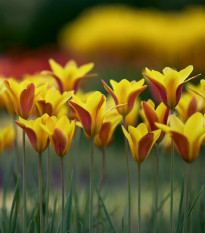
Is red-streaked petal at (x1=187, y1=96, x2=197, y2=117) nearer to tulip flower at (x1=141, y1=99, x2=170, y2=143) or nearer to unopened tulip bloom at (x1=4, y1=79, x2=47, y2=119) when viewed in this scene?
tulip flower at (x1=141, y1=99, x2=170, y2=143)

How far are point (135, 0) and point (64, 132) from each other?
407 inches

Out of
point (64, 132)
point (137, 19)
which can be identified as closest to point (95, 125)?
point (64, 132)

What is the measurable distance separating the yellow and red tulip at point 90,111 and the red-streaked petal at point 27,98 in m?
0.11

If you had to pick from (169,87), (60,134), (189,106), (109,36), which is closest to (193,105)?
(189,106)

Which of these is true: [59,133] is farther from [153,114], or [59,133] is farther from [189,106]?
[189,106]

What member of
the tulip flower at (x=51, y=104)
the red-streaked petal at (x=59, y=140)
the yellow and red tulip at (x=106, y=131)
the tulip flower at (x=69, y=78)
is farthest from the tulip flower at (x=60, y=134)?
the tulip flower at (x=69, y=78)

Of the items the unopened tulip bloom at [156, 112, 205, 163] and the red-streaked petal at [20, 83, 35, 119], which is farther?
the red-streaked petal at [20, 83, 35, 119]

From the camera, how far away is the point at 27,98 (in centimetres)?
127

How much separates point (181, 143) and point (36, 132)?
32cm

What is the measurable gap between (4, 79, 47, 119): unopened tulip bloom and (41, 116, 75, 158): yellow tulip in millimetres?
90

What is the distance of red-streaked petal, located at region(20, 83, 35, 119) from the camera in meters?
1.26

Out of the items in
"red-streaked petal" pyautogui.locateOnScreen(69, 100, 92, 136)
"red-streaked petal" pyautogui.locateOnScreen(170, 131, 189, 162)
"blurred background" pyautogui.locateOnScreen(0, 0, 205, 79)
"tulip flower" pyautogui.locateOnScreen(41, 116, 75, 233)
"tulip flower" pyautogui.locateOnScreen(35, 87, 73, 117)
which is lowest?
"red-streaked petal" pyautogui.locateOnScreen(170, 131, 189, 162)

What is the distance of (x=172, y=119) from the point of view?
1168mm

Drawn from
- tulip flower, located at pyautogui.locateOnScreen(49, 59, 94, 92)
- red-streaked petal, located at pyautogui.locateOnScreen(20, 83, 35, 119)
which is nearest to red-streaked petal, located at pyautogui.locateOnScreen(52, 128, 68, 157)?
red-streaked petal, located at pyautogui.locateOnScreen(20, 83, 35, 119)
